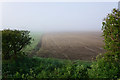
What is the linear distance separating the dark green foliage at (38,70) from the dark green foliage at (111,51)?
0.97 metres

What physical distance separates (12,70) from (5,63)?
3.15ft

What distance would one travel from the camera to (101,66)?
22.0 feet

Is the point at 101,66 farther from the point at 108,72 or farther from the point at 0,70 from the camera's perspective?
the point at 0,70

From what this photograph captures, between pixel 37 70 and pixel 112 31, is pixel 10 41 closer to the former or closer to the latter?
pixel 37 70

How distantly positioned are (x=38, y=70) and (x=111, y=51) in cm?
456

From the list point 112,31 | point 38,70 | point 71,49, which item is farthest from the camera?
point 71,49

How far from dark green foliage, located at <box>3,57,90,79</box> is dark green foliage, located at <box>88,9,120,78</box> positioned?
3.19 feet

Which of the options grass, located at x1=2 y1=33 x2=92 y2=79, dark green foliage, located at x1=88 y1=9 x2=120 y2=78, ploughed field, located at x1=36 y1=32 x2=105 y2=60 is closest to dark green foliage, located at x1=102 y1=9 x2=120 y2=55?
dark green foliage, located at x1=88 y1=9 x2=120 y2=78

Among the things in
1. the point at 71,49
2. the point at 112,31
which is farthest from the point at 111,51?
the point at 71,49

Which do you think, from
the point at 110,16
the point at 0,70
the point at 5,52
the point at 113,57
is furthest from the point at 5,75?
the point at 110,16

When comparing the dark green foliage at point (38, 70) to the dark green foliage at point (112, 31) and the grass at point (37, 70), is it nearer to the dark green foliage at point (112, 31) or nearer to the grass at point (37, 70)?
the grass at point (37, 70)

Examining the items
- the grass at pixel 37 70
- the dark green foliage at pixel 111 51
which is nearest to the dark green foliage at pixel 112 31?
the dark green foliage at pixel 111 51

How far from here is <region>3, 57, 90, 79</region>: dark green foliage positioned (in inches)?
289

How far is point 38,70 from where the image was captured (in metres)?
8.48
